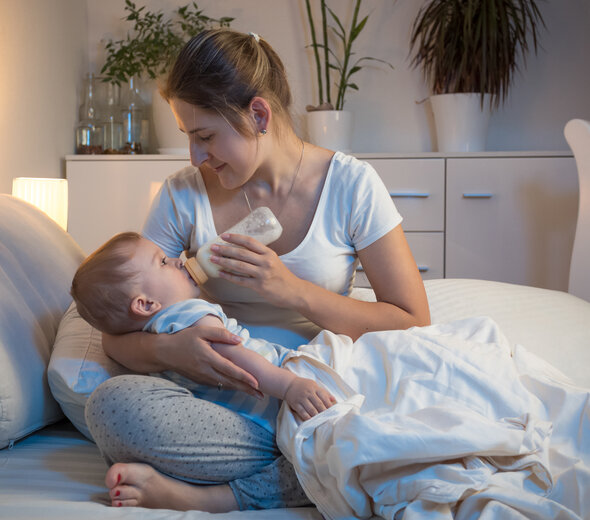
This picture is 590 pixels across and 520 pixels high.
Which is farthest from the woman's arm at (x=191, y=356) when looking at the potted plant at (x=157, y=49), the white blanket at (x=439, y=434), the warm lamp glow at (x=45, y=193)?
the potted plant at (x=157, y=49)

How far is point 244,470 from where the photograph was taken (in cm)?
97

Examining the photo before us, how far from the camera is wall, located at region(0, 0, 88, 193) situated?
8.27 feet

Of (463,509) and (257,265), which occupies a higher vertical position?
(257,265)

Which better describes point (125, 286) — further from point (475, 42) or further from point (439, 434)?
point (475, 42)

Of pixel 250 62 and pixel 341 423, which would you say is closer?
pixel 341 423

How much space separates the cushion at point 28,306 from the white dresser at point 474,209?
5.14ft

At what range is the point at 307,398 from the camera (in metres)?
0.96

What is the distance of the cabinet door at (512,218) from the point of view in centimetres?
295

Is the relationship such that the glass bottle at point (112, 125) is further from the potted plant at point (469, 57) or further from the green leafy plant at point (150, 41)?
the potted plant at point (469, 57)

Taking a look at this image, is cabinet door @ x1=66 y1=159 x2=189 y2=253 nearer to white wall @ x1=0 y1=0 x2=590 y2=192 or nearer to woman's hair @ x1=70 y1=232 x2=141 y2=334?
white wall @ x1=0 y1=0 x2=590 y2=192

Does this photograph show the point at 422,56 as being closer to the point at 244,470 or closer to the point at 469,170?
the point at 469,170

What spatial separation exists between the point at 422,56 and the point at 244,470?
2.68 metres

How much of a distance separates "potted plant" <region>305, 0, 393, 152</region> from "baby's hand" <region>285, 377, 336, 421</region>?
228 centimetres

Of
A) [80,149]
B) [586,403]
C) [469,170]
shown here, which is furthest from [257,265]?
[80,149]
